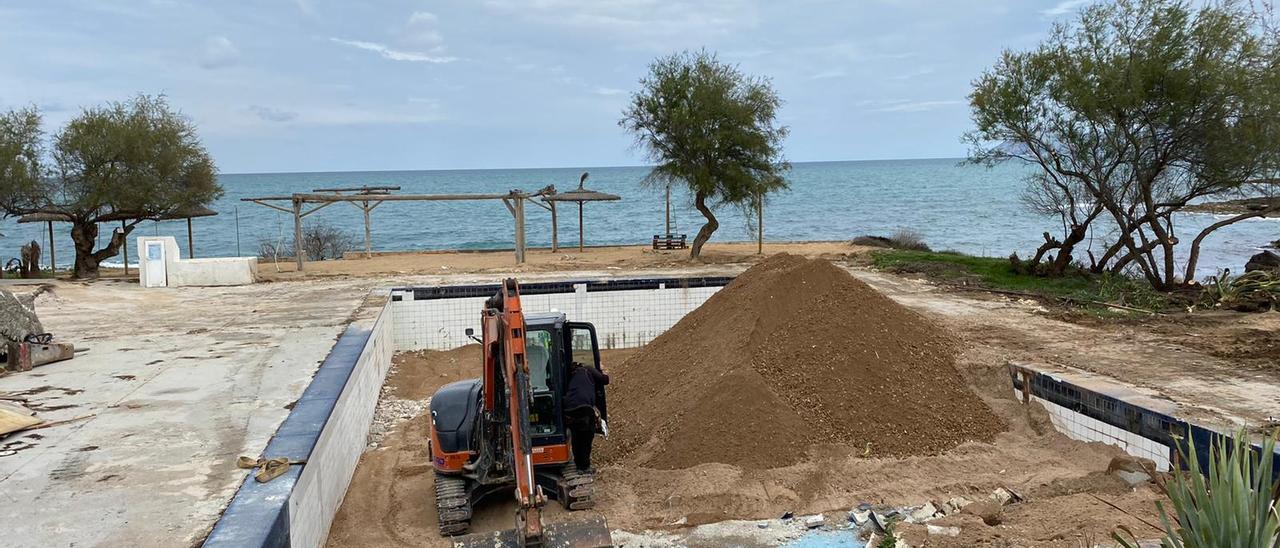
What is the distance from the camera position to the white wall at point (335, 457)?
214 inches

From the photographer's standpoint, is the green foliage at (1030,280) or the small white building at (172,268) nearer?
the green foliage at (1030,280)

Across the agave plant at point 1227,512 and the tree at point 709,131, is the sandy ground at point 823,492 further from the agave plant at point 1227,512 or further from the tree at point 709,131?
the tree at point 709,131

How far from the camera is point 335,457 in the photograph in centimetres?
686

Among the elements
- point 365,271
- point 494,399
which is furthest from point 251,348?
point 365,271

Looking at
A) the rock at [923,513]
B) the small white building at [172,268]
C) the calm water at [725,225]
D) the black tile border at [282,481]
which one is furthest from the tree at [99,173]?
the rock at [923,513]

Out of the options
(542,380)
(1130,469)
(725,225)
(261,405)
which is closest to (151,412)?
(261,405)

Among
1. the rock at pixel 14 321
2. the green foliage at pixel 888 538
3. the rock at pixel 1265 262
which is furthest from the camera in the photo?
the rock at pixel 1265 262

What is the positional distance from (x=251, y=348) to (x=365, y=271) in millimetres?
9991

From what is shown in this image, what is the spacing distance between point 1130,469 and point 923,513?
175cm

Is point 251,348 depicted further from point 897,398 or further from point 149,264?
point 149,264

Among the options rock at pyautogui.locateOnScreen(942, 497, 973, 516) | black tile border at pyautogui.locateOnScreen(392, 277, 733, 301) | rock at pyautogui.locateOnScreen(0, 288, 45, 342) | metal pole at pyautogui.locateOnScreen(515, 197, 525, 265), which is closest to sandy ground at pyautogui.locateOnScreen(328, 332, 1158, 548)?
rock at pyautogui.locateOnScreen(942, 497, 973, 516)

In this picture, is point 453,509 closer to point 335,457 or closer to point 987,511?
point 335,457

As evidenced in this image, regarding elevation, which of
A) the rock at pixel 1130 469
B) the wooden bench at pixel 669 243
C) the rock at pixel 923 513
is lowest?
the rock at pixel 923 513

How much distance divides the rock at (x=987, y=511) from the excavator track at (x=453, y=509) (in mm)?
3589
